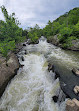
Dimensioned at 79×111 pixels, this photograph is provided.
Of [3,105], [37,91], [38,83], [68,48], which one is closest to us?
[3,105]

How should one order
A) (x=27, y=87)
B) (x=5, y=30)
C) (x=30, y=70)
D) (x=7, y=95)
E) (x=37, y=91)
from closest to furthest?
(x=7, y=95), (x=37, y=91), (x=27, y=87), (x=30, y=70), (x=5, y=30)

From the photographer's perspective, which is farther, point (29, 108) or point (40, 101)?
point (40, 101)

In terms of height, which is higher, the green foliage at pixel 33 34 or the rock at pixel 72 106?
the green foliage at pixel 33 34

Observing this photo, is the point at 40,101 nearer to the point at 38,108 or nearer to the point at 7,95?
the point at 38,108

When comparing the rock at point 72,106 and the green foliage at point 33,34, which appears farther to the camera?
the green foliage at point 33,34

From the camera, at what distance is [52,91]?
18.8ft

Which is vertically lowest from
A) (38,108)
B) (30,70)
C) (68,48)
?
(38,108)

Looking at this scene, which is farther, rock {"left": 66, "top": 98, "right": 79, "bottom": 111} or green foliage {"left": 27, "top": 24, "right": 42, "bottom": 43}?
green foliage {"left": 27, "top": 24, "right": 42, "bottom": 43}

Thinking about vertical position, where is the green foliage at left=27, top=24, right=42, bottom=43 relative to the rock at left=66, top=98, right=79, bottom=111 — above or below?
above

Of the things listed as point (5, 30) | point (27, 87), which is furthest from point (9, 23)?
point (27, 87)

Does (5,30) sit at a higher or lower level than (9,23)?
lower

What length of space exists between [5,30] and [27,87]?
13191mm

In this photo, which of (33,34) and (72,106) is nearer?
(72,106)

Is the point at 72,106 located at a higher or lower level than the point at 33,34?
lower
